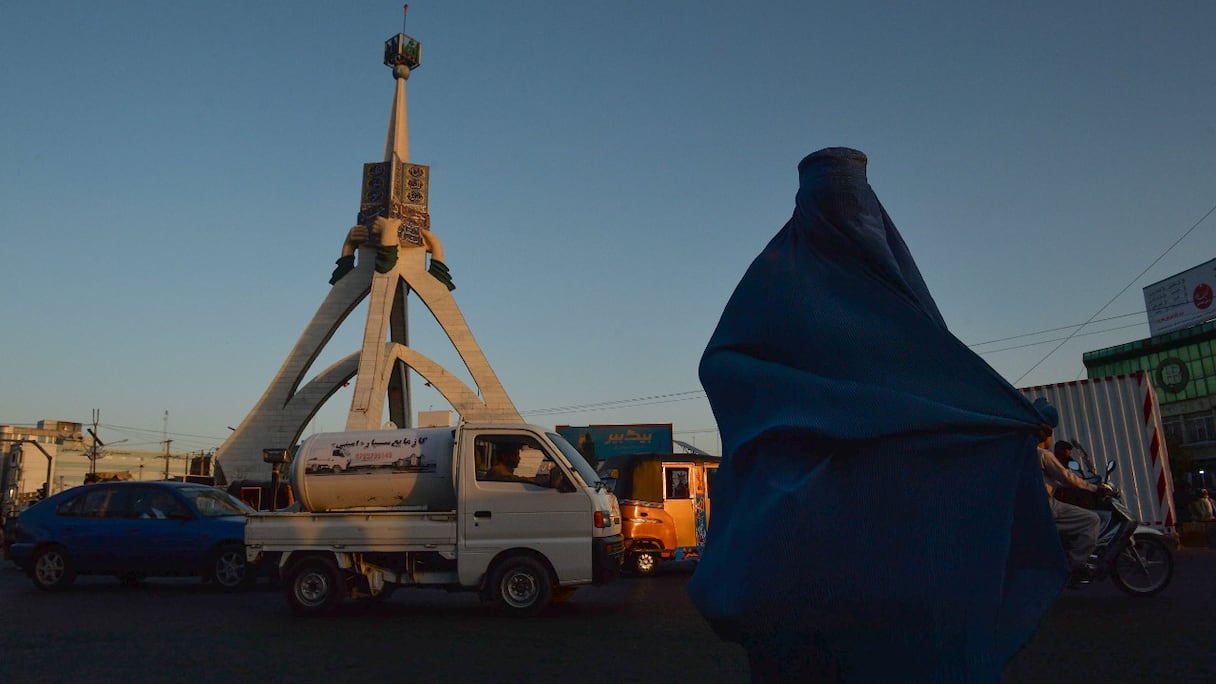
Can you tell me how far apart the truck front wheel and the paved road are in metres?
0.23

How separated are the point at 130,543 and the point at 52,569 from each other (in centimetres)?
103

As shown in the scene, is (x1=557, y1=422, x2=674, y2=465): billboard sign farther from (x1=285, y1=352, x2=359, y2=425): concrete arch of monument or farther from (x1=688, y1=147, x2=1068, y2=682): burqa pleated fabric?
(x1=688, y1=147, x2=1068, y2=682): burqa pleated fabric

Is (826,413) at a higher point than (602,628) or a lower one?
higher

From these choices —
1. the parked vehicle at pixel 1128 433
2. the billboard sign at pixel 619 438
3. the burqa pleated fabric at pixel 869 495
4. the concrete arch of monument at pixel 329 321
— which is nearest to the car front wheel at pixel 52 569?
the burqa pleated fabric at pixel 869 495

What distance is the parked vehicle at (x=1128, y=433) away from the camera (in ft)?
41.4

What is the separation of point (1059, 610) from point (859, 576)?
7.55 metres

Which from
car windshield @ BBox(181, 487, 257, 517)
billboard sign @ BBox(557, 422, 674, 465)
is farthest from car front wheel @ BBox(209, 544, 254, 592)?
billboard sign @ BBox(557, 422, 674, 465)

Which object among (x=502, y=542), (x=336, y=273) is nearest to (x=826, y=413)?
(x=502, y=542)

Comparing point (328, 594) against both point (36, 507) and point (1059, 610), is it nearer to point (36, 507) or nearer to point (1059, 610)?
point (36, 507)

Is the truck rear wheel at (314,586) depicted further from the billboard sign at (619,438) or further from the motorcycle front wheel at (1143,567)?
the billboard sign at (619,438)

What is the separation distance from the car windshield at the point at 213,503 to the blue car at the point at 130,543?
0.43ft

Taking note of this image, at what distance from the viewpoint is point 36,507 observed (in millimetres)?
11641

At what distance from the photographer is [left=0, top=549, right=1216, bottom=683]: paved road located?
535cm

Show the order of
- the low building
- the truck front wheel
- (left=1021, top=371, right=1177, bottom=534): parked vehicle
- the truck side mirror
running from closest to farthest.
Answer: the truck front wheel < the truck side mirror < (left=1021, top=371, right=1177, bottom=534): parked vehicle < the low building
